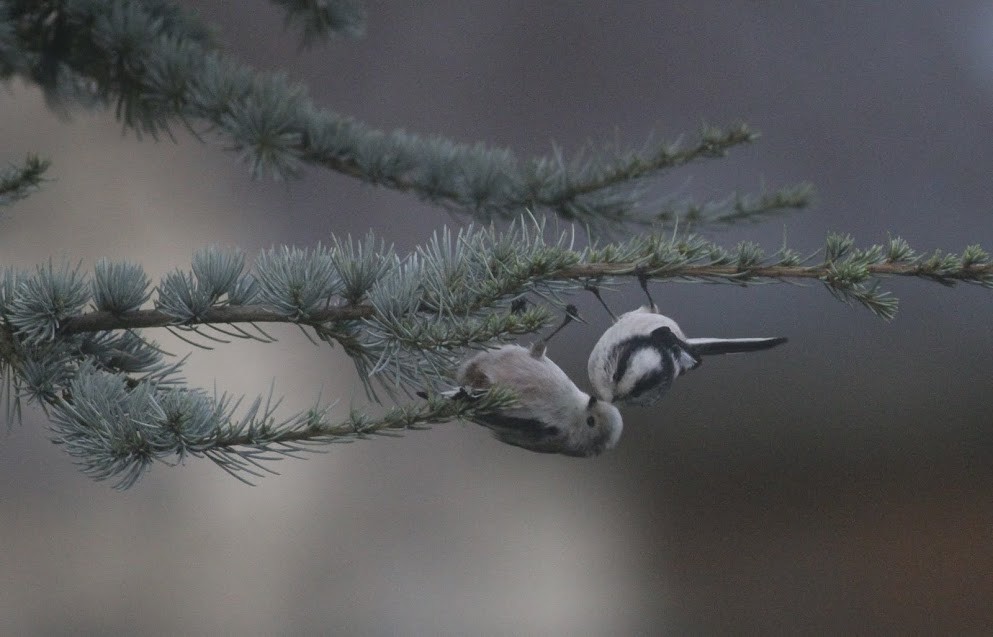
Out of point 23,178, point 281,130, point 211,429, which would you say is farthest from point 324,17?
point 211,429

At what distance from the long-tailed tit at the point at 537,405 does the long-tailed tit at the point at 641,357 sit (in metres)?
0.01

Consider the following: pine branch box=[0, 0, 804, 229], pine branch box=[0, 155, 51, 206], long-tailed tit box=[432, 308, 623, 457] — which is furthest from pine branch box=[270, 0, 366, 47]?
long-tailed tit box=[432, 308, 623, 457]

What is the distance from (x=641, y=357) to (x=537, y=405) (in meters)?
0.04

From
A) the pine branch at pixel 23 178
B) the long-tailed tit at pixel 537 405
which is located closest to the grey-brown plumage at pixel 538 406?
the long-tailed tit at pixel 537 405

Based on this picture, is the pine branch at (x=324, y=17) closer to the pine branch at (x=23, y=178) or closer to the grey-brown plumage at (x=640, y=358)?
the pine branch at (x=23, y=178)

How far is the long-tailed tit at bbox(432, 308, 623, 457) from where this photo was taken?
0.33 meters

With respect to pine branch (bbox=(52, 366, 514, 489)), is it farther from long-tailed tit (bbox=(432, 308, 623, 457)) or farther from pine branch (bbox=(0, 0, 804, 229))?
pine branch (bbox=(0, 0, 804, 229))

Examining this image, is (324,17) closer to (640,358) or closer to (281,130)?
(281,130)

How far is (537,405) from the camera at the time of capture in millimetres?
330

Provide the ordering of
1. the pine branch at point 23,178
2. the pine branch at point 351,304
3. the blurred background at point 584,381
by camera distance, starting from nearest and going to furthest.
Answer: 1. the pine branch at point 351,304
2. the pine branch at point 23,178
3. the blurred background at point 584,381

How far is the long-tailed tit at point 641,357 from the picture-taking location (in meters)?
0.31

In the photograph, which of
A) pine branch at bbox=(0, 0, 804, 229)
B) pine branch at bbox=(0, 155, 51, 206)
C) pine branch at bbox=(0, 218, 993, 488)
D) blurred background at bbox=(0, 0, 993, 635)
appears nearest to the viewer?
pine branch at bbox=(0, 218, 993, 488)

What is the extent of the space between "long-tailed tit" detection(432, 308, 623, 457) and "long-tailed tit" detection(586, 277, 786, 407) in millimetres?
13

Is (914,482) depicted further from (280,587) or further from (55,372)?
(55,372)
